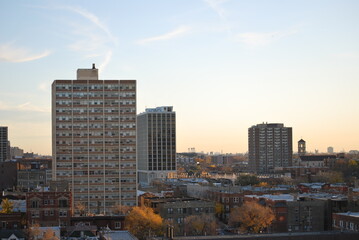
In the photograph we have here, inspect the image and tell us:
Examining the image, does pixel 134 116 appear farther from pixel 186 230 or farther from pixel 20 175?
pixel 20 175

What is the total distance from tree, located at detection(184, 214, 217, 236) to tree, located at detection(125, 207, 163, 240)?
9.07 meters

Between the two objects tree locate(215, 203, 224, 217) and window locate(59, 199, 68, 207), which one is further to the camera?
tree locate(215, 203, 224, 217)

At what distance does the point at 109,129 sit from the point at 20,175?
69.0m

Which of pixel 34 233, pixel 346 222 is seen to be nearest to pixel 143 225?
pixel 34 233

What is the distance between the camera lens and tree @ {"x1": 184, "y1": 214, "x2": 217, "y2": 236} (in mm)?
105875

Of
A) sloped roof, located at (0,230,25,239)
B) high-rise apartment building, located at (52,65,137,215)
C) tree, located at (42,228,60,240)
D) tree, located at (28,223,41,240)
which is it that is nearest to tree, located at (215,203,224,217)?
high-rise apartment building, located at (52,65,137,215)

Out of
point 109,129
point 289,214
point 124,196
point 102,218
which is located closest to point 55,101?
point 109,129

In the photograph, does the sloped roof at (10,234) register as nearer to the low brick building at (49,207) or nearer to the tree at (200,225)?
the low brick building at (49,207)

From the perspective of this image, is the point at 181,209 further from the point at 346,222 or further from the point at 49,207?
the point at 346,222

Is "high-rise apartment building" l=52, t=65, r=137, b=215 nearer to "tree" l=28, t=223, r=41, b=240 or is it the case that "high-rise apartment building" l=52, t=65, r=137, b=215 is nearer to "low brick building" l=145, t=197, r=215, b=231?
"low brick building" l=145, t=197, r=215, b=231

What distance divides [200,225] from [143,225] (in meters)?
13.5

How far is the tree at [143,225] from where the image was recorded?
95875 mm

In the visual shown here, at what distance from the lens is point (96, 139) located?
135000 mm

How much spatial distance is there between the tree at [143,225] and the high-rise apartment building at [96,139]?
33.6 meters
